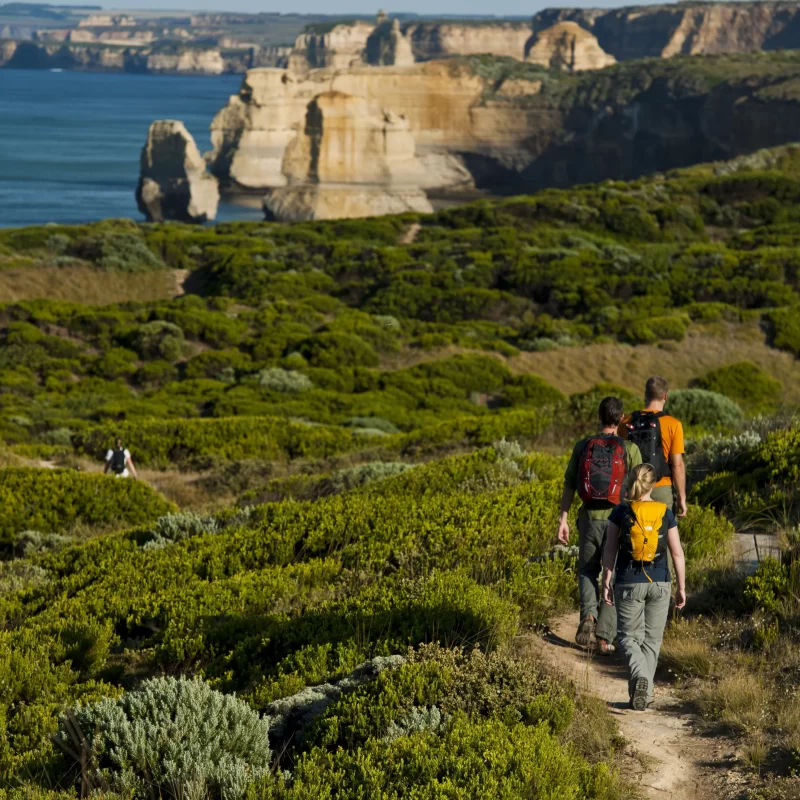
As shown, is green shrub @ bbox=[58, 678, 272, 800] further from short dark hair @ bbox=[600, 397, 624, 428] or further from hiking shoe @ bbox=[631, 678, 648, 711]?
short dark hair @ bbox=[600, 397, 624, 428]

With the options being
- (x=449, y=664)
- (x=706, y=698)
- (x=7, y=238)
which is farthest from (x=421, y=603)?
(x=7, y=238)

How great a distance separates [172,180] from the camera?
107500mm

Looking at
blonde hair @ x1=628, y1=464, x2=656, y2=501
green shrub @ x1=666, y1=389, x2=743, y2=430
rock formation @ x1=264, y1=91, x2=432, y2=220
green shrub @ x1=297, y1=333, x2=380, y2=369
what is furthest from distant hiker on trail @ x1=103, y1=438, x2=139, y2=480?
rock formation @ x1=264, y1=91, x2=432, y2=220

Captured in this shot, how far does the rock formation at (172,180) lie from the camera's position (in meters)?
107

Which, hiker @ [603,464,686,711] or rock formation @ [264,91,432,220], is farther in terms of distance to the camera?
rock formation @ [264,91,432,220]

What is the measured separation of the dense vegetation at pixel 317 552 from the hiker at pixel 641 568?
0.42 metres

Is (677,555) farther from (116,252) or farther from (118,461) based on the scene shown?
(116,252)

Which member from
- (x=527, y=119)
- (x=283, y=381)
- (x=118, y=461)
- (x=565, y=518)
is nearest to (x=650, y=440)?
(x=565, y=518)

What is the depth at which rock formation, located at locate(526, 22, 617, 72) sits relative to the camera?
183 m

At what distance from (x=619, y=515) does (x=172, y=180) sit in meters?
108

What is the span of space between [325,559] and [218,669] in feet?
7.52

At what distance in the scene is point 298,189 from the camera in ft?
346

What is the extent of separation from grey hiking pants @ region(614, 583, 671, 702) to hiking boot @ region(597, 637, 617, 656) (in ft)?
1.76

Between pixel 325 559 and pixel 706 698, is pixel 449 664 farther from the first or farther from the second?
pixel 325 559
